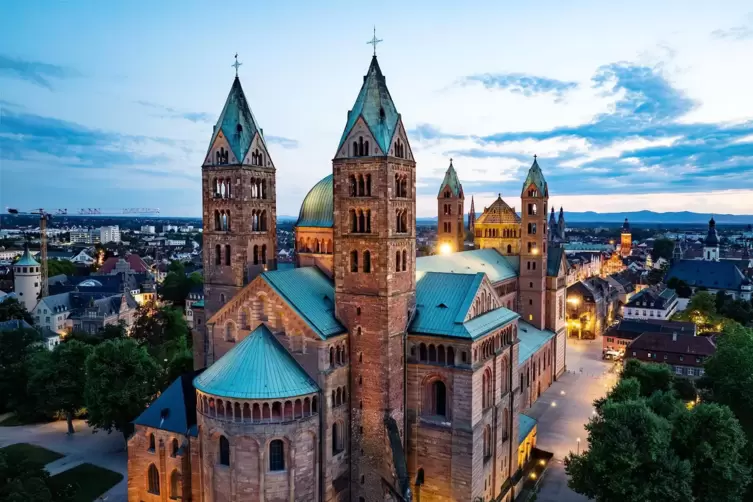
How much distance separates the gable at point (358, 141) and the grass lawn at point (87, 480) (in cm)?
3930

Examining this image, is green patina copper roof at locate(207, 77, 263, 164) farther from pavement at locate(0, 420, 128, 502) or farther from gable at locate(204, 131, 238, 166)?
pavement at locate(0, 420, 128, 502)

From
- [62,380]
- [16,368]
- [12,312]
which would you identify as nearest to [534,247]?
[62,380]

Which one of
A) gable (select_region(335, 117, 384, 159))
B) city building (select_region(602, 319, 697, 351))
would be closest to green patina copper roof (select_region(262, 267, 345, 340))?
gable (select_region(335, 117, 384, 159))

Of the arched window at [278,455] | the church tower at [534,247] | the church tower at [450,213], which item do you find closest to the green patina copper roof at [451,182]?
the church tower at [450,213]

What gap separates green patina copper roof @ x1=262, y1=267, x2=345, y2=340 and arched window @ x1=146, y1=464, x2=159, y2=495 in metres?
19.8

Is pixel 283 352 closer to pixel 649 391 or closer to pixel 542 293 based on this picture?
pixel 649 391

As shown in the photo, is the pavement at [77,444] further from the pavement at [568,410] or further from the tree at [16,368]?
the pavement at [568,410]

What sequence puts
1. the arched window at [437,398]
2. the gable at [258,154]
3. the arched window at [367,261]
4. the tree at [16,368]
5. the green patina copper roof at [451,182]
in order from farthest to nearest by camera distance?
the green patina copper roof at [451,182] < the tree at [16,368] < the gable at [258,154] < the arched window at [437,398] < the arched window at [367,261]

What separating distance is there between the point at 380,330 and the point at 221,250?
812 inches

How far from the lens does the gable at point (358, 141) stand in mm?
43969

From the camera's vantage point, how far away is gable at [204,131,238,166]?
53.7 metres

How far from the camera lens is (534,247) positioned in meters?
88.8

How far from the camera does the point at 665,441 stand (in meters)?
41.5

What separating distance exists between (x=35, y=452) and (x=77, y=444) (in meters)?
4.19
